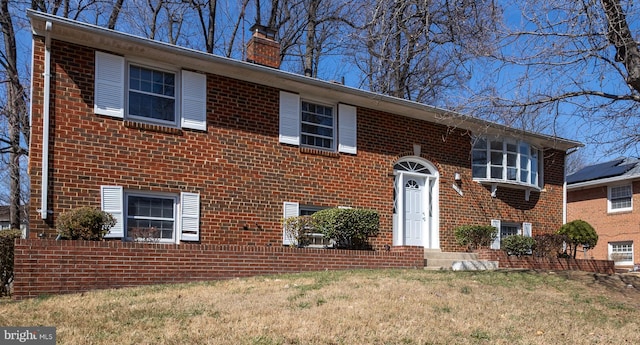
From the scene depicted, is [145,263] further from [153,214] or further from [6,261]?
[6,261]

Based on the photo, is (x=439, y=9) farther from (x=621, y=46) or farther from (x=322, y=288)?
(x=322, y=288)

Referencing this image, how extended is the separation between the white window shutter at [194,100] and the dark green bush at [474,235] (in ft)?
25.0

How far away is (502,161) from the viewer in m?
17.0

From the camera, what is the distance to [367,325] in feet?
22.0

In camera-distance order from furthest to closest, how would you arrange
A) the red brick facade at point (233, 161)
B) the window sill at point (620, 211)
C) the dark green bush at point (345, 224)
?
the window sill at point (620, 211) < the dark green bush at point (345, 224) < the red brick facade at point (233, 161)

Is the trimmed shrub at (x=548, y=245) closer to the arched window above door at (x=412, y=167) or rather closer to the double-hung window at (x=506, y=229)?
the double-hung window at (x=506, y=229)

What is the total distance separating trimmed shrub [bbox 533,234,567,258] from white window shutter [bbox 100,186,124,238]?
36.0ft

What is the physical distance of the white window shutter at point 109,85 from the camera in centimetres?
1085

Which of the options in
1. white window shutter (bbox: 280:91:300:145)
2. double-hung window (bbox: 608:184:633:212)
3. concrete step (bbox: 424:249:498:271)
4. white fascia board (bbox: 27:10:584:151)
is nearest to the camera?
white fascia board (bbox: 27:10:584:151)

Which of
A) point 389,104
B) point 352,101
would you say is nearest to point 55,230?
point 352,101

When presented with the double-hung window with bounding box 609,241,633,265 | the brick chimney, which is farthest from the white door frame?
the double-hung window with bounding box 609,241,633,265

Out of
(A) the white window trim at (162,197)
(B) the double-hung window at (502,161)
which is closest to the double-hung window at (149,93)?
(A) the white window trim at (162,197)

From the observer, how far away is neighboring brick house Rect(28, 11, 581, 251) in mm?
10500

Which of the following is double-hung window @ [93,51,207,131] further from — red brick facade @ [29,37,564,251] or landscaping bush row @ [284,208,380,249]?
landscaping bush row @ [284,208,380,249]
